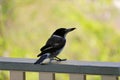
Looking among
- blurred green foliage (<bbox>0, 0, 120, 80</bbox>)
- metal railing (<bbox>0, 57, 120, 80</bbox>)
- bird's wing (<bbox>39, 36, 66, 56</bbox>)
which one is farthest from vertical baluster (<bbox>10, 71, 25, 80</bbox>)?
blurred green foliage (<bbox>0, 0, 120, 80</bbox>)

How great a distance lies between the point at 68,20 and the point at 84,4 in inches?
7.2

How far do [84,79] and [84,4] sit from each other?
200cm

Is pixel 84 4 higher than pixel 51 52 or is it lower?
higher

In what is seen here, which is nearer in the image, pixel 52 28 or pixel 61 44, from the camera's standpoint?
pixel 61 44

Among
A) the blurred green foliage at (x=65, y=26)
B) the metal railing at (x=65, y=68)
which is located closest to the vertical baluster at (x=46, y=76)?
the metal railing at (x=65, y=68)

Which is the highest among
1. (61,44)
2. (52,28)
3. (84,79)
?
(52,28)

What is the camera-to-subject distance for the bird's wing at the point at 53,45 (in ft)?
4.02

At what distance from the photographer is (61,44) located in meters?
1.24

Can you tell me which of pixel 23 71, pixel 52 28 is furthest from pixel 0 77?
pixel 23 71

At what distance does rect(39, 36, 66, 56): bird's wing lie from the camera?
122cm

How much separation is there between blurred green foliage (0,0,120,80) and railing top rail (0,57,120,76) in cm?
179

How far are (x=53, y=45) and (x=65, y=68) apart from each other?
0.29 feet

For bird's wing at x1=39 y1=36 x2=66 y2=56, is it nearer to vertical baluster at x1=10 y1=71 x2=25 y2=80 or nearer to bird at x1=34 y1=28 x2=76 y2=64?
bird at x1=34 y1=28 x2=76 y2=64

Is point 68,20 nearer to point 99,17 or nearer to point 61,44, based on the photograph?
point 99,17
